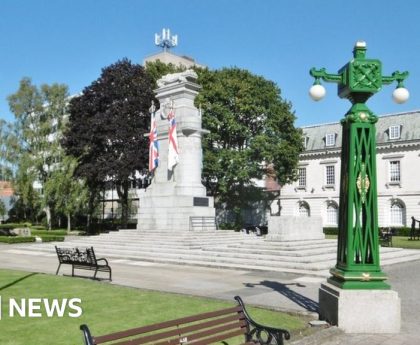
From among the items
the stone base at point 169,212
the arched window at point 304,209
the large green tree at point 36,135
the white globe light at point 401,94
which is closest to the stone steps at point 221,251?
the stone base at point 169,212

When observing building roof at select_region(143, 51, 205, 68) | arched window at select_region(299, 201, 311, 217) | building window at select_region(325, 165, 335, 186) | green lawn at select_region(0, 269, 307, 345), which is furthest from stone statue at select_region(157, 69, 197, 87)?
building roof at select_region(143, 51, 205, 68)

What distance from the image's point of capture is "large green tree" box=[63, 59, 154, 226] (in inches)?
1590

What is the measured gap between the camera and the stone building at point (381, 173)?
5384 cm

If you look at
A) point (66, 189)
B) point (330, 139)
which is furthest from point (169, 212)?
point (330, 139)

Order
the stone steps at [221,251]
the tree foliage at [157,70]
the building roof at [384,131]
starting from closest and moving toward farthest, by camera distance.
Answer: the stone steps at [221,251], the tree foliage at [157,70], the building roof at [384,131]

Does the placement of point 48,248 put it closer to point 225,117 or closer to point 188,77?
point 188,77

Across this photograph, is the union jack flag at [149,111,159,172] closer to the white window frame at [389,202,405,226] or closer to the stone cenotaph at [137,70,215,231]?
the stone cenotaph at [137,70,215,231]

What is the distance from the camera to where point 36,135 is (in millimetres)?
50344

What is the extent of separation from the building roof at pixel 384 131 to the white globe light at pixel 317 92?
4267cm

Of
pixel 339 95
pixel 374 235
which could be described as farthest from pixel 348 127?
pixel 374 235

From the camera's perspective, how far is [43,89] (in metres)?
51.5

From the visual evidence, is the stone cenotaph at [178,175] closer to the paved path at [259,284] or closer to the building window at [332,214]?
the paved path at [259,284]

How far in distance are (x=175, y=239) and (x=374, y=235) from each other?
15923mm

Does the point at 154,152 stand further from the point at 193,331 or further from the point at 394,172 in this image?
the point at 394,172
